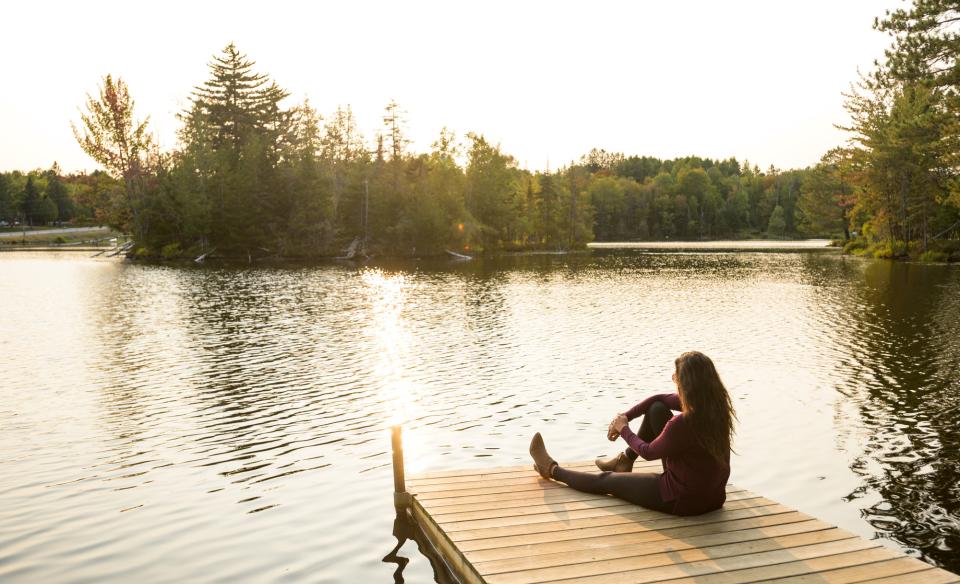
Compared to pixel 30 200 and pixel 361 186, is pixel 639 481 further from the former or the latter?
pixel 30 200

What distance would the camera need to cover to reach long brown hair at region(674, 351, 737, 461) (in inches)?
257

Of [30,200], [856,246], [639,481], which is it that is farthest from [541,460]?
[30,200]

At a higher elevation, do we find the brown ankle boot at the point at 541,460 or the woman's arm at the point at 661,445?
the woman's arm at the point at 661,445

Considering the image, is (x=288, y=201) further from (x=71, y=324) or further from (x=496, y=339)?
(x=496, y=339)

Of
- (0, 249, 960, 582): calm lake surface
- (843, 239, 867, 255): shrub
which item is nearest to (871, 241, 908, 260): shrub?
(843, 239, 867, 255): shrub

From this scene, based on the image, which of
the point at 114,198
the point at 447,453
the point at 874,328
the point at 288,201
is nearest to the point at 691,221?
the point at 288,201

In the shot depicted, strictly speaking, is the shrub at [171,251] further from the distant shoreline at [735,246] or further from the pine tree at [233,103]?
the distant shoreline at [735,246]

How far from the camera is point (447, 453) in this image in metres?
11.9

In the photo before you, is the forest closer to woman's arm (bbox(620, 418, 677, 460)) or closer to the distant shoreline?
the distant shoreline

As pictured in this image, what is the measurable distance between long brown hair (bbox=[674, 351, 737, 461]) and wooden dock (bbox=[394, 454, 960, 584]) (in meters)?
0.89

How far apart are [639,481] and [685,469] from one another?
657 mm

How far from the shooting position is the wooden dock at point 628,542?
5.91 metres

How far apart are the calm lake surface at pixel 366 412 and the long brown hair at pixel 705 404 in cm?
323

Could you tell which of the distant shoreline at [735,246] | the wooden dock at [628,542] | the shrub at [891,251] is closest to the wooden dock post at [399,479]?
the wooden dock at [628,542]
